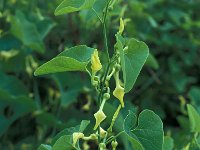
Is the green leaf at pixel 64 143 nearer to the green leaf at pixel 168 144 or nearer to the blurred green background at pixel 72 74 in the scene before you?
the green leaf at pixel 168 144

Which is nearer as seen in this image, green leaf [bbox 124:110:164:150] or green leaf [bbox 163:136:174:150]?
green leaf [bbox 124:110:164:150]

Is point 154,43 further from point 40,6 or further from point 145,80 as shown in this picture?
point 40,6

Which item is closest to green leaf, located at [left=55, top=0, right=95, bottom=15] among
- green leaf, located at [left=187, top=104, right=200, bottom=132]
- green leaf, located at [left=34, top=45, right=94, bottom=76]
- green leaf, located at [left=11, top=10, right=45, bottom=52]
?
green leaf, located at [left=34, top=45, right=94, bottom=76]

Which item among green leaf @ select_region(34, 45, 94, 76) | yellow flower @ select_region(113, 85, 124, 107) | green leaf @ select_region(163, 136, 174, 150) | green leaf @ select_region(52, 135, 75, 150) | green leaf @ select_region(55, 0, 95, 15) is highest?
green leaf @ select_region(55, 0, 95, 15)

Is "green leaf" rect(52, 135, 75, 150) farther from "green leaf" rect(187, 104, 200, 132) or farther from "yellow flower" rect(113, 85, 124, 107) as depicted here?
"green leaf" rect(187, 104, 200, 132)

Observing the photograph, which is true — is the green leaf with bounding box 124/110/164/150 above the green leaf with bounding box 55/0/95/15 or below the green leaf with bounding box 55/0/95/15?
below

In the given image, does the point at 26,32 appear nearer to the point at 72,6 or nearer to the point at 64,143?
the point at 72,6

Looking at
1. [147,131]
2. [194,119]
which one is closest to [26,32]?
[194,119]

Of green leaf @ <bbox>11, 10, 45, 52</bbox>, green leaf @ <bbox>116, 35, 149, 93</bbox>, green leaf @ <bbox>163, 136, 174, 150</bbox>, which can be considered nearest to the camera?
green leaf @ <bbox>116, 35, 149, 93</bbox>
